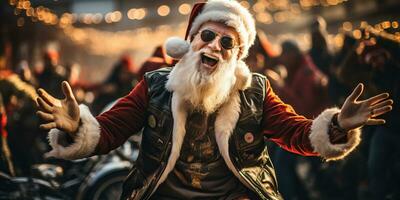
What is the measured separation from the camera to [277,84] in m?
9.49

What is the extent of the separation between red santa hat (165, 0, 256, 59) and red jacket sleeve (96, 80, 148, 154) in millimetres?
414

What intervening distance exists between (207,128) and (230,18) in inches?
31.4

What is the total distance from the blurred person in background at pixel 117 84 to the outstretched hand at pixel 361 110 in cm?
676

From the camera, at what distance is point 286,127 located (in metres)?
5.21

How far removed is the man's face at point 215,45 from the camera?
5281 millimetres

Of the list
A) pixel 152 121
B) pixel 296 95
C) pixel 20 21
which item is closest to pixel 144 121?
pixel 152 121

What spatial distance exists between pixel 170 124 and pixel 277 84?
176 inches

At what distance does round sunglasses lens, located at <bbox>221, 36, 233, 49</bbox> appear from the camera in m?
5.33

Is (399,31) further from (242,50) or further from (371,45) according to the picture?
(242,50)

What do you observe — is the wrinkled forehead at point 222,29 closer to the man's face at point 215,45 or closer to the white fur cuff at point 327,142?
the man's face at point 215,45

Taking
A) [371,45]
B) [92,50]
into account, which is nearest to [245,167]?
[371,45]

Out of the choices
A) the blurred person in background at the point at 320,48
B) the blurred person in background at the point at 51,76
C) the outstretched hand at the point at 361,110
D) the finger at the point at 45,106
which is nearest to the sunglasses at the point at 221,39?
the outstretched hand at the point at 361,110

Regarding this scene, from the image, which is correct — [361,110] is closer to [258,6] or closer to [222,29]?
[222,29]

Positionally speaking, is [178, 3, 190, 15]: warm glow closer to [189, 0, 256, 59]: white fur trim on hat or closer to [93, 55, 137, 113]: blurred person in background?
[93, 55, 137, 113]: blurred person in background
